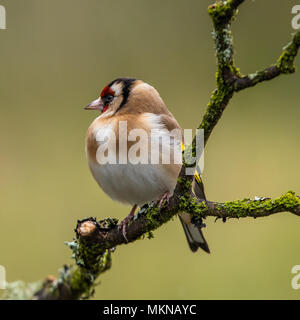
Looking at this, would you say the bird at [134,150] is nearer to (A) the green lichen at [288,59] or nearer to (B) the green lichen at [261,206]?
(B) the green lichen at [261,206]

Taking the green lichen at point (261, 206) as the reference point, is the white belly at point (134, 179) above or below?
above

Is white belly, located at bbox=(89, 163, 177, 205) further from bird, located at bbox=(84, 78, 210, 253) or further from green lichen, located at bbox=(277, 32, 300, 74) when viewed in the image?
green lichen, located at bbox=(277, 32, 300, 74)

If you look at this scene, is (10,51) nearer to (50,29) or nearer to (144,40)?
(50,29)

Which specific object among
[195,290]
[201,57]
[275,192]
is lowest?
[195,290]

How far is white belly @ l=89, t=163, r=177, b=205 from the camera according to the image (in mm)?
2377

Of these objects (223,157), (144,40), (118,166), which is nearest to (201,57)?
(144,40)

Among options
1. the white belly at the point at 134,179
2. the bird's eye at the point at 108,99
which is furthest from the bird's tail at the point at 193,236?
the bird's eye at the point at 108,99

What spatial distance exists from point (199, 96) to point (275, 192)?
115cm

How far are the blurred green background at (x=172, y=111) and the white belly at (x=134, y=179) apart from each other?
97cm

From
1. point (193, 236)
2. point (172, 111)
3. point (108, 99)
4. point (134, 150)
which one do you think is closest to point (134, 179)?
point (134, 150)

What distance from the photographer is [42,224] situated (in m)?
4.09

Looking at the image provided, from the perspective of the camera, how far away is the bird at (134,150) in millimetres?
2375

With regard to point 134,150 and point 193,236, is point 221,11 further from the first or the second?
point 193,236

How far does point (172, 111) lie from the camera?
4746mm
